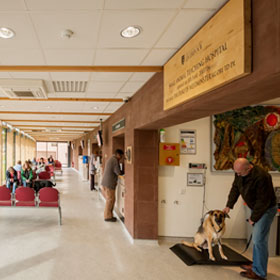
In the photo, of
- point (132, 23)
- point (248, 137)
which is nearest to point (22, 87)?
point (132, 23)

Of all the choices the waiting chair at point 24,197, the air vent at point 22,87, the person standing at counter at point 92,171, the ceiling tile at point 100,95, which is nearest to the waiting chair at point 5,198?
the waiting chair at point 24,197

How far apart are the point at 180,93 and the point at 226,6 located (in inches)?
35.4

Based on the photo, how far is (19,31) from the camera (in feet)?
7.19

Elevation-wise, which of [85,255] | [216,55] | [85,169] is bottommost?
[85,255]

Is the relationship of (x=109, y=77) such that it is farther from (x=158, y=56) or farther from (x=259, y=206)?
(x=259, y=206)

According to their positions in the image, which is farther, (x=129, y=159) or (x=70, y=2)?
(x=129, y=159)

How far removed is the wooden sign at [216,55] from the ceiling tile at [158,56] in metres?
0.13

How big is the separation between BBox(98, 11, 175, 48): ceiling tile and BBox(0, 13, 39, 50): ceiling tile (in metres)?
0.63

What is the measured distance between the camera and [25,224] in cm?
540

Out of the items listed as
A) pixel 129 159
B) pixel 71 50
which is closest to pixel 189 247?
pixel 129 159

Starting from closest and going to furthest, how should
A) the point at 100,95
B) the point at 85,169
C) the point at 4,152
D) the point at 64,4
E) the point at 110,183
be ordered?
1. the point at 64,4
2. the point at 100,95
3. the point at 110,183
4. the point at 4,152
5. the point at 85,169

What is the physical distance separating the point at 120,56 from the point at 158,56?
17.2 inches

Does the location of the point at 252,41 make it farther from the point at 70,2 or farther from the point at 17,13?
the point at 17,13

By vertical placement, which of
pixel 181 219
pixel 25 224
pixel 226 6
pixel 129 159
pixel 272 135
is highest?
pixel 226 6
